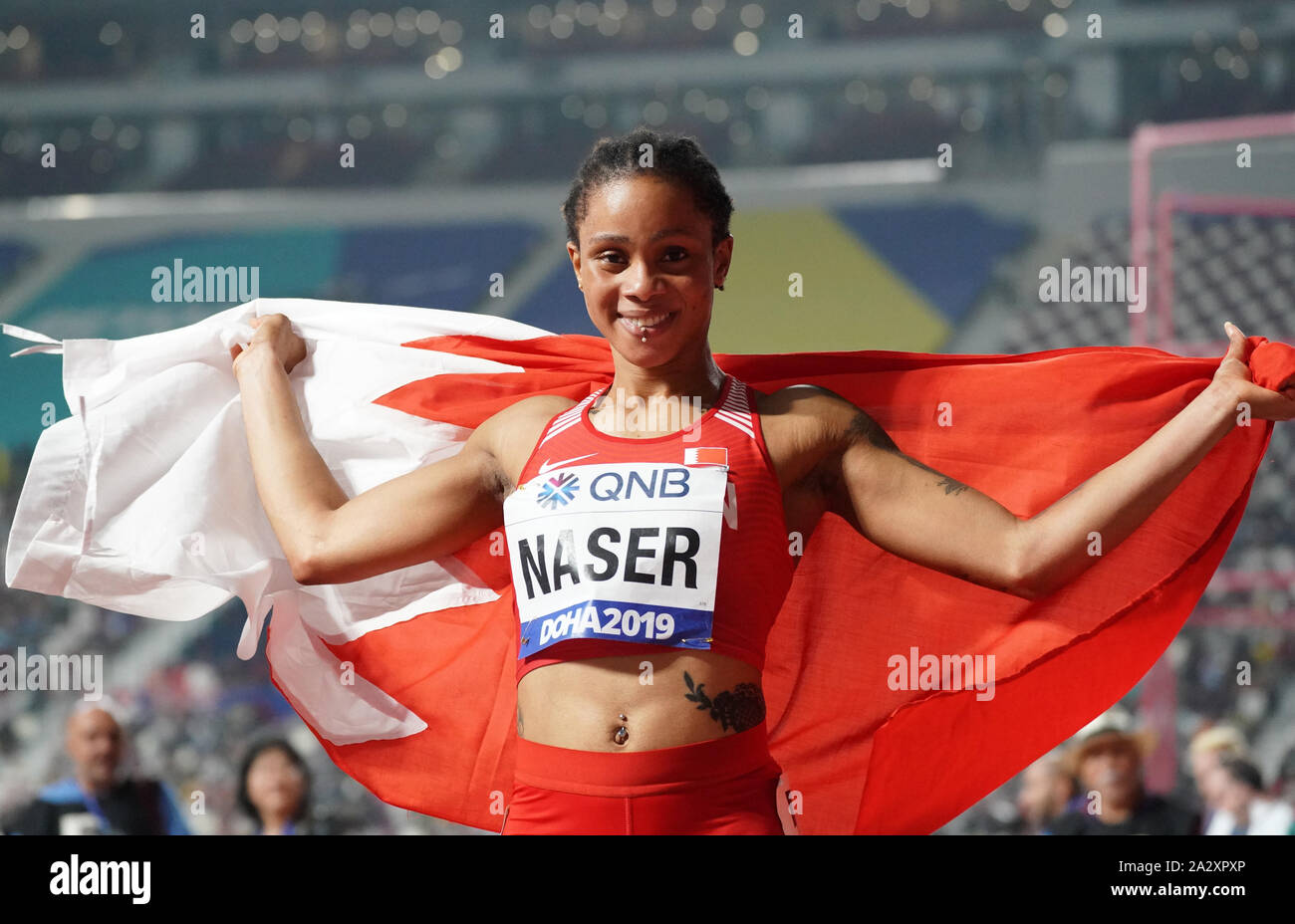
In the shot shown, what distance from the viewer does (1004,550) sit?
2.00m

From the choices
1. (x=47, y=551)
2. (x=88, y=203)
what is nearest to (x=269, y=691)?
(x=88, y=203)

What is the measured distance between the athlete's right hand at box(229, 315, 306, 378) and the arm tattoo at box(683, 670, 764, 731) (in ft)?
3.72

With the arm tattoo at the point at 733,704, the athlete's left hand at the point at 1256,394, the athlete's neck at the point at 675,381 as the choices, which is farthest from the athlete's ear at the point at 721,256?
the athlete's left hand at the point at 1256,394

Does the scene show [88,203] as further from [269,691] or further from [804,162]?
[804,162]

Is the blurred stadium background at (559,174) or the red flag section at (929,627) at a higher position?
the blurred stadium background at (559,174)

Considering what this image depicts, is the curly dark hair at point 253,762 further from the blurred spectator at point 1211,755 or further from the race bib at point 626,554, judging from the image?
the blurred spectator at point 1211,755

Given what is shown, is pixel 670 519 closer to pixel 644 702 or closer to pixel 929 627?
pixel 644 702

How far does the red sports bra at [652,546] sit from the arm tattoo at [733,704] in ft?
0.17

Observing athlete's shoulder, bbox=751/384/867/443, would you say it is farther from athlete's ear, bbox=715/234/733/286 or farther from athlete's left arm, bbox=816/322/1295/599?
athlete's ear, bbox=715/234/733/286

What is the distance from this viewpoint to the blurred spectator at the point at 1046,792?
4.23 m

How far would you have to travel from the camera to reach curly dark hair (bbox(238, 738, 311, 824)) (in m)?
3.99

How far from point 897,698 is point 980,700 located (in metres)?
0.15

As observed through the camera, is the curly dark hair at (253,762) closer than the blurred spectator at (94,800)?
No

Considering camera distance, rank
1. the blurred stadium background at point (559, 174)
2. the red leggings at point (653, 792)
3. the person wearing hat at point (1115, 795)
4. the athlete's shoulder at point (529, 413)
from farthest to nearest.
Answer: the blurred stadium background at point (559, 174) < the person wearing hat at point (1115, 795) < the athlete's shoulder at point (529, 413) < the red leggings at point (653, 792)
